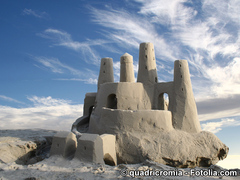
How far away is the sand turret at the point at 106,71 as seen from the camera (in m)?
19.4

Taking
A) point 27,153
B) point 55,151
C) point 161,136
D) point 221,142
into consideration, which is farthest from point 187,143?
point 27,153

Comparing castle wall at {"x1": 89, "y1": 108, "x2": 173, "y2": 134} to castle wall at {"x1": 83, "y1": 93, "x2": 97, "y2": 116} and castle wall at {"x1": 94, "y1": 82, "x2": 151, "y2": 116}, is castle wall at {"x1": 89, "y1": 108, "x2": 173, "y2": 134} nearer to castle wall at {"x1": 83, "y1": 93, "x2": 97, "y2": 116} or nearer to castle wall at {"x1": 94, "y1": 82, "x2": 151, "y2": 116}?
castle wall at {"x1": 94, "y1": 82, "x2": 151, "y2": 116}

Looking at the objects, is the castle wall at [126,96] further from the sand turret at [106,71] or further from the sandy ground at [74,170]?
the sandy ground at [74,170]

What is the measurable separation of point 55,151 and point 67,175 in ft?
10.9

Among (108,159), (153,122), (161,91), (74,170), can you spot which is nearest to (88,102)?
(161,91)

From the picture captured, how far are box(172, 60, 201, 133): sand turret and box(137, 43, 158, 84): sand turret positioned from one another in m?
1.82

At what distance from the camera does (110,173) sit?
8.80m

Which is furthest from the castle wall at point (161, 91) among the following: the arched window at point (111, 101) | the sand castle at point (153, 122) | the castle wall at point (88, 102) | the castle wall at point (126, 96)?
the castle wall at point (88, 102)

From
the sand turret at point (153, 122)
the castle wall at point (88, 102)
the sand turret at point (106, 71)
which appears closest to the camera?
the sand turret at point (153, 122)

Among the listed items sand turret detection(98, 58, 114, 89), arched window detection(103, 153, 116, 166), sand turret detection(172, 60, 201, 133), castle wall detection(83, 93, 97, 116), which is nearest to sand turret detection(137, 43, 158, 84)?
sand turret detection(172, 60, 201, 133)

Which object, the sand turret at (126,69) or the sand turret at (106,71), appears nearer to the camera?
the sand turret at (126,69)

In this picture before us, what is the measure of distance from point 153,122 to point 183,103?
2.93m

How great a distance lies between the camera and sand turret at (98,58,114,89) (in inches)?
763

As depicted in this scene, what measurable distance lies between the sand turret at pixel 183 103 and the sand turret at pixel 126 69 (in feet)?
13.2
